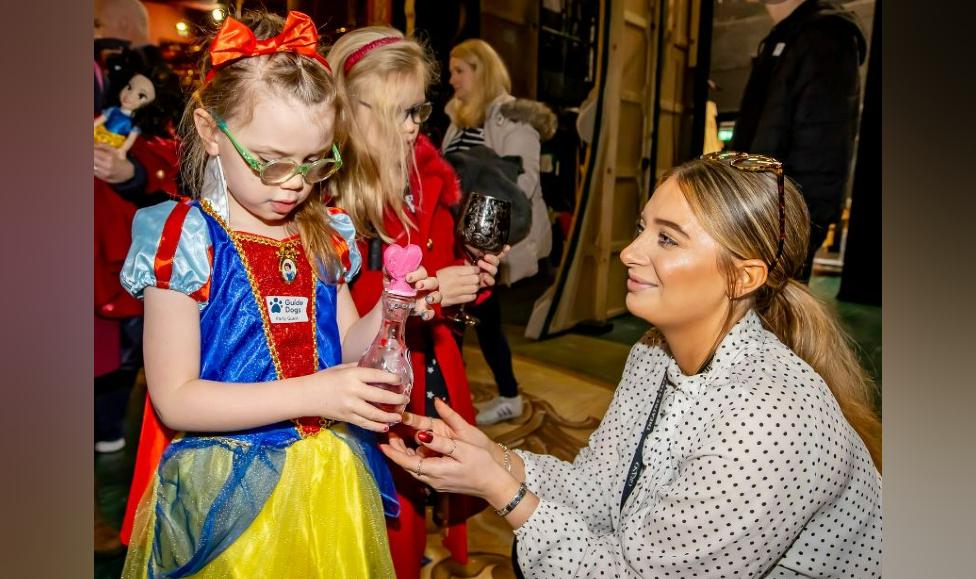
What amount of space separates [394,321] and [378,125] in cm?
66

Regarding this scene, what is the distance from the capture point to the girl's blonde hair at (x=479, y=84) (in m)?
2.56

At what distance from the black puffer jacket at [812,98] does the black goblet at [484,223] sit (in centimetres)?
120

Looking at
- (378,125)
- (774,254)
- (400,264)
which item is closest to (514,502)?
(400,264)

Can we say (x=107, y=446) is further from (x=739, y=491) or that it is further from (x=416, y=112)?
(x=739, y=491)

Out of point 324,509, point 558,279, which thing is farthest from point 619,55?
point 324,509

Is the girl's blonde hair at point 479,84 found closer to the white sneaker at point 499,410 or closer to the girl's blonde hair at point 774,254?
the white sneaker at point 499,410

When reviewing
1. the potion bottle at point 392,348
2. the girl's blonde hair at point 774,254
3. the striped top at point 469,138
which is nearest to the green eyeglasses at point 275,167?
the potion bottle at point 392,348

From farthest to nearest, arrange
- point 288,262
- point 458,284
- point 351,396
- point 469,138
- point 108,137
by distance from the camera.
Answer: point 469,138 → point 108,137 → point 458,284 → point 288,262 → point 351,396

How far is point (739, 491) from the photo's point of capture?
1111 mm

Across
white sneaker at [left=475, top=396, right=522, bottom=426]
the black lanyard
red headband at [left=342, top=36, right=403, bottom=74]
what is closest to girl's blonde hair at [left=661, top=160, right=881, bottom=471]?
the black lanyard

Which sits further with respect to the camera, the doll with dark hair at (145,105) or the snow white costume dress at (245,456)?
the doll with dark hair at (145,105)

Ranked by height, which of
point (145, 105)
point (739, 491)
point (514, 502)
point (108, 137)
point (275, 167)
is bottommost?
point (514, 502)

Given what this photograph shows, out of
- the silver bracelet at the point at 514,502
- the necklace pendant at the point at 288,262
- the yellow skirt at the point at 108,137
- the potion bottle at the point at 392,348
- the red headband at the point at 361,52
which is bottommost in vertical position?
the silver bracelet at the point at 514,502

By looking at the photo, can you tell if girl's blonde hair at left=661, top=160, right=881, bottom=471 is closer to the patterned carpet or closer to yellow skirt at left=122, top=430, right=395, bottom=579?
yellow skirt at left=122, top=430, right=395, bottom=579
